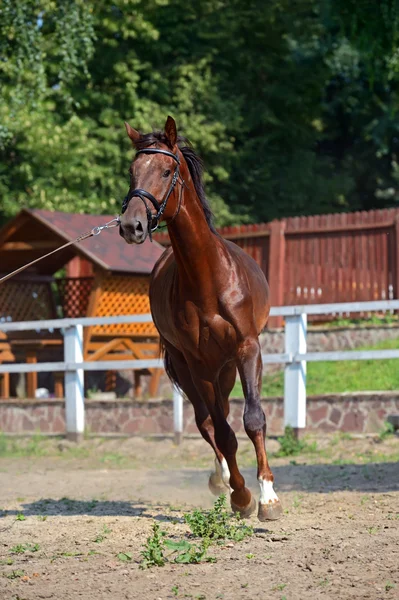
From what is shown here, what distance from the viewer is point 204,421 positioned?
762cm

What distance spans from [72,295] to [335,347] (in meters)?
4.49

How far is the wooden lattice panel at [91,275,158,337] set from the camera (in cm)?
1505

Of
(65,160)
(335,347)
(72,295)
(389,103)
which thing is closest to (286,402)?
(335,347)

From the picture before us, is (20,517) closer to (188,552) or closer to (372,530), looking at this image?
(188,552)

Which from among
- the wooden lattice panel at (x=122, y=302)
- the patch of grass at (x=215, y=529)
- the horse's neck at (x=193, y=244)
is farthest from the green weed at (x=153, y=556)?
the wooden lattice panel at (x=122, y=302)

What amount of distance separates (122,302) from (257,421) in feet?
30.0

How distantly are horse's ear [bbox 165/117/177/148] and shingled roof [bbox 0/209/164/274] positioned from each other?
25.9 ft

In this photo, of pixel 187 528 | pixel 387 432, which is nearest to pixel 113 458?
pixel 387 432

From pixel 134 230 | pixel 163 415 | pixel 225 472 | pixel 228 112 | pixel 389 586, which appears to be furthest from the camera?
pixel 228 112

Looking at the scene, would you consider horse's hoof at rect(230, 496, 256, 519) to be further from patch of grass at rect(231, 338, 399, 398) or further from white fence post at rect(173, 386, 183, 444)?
patch of grass at rect(231, 338, 399, 398)

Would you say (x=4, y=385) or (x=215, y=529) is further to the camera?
(x=4, y=385)

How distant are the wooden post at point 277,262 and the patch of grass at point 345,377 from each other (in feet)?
8.64

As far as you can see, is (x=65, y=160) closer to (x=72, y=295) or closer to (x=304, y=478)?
(x=72, y=295)

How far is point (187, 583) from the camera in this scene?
15.7 feet
